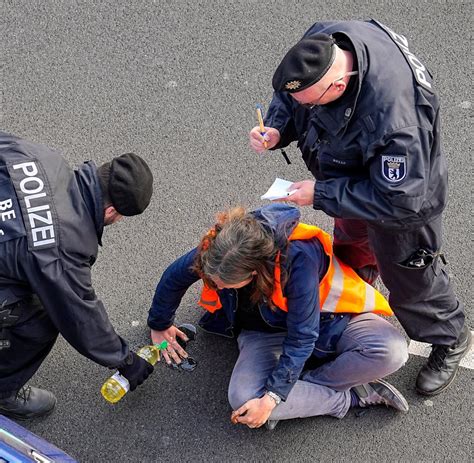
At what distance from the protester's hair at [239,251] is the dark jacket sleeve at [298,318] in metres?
0.12

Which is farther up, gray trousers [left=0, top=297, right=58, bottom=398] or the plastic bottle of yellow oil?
gray trousers [left=0, top=297, right=58, bottom=398]

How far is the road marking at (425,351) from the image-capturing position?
352cm

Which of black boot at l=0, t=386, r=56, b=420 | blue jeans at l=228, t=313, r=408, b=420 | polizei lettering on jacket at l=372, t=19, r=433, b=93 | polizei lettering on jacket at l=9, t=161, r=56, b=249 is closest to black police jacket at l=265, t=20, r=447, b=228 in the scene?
polizei lettering on jacket at l=372, t=19, r=433, b=93

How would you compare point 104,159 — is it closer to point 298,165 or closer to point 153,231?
point 153,231

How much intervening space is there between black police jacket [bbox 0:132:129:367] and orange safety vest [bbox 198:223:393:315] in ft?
2.02

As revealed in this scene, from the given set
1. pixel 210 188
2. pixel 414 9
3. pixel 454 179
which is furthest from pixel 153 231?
pixel 414 9

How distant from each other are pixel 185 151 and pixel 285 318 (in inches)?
57.0

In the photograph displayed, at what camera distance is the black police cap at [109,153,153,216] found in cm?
274

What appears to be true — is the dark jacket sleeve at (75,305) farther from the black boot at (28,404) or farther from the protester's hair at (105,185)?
the black boot at (28,404)

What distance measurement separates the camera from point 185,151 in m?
4.23

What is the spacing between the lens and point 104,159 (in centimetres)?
423

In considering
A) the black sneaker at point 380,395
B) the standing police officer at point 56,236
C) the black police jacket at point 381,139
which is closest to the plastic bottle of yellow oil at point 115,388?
the standing police officer at point 56,236

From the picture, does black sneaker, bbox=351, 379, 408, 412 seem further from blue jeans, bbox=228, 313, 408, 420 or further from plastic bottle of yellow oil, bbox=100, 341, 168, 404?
plastic bottle of yellow oil, bbox=100, 341, 168, 404

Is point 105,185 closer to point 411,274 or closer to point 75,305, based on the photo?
point 75,305
